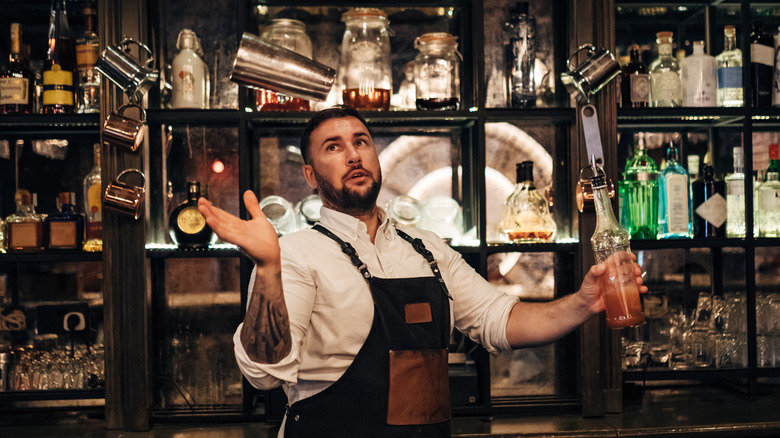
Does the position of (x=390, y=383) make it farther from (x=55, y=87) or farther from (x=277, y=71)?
(x=55, y=87)

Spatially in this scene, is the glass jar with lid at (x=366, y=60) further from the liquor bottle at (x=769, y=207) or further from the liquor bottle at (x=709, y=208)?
the liquor bottle at (x=769, y=207)

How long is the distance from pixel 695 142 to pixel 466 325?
4.94ft

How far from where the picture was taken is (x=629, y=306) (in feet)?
5.18

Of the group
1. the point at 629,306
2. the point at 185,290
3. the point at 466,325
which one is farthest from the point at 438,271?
the point at 185,290

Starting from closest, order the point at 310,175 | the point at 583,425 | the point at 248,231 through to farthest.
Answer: the point at 248,231, the point at 310,175, the point at 583,425

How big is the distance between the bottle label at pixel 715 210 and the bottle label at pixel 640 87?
1.47 ft

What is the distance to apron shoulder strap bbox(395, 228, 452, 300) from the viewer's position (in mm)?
1826

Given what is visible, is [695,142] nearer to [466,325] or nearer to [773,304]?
[773,304]

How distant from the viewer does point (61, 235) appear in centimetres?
233

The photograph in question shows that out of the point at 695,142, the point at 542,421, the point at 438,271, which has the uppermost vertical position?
the point at 695,142

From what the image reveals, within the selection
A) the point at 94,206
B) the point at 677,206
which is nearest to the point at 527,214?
the point at 677,206

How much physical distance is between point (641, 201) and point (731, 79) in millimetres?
560

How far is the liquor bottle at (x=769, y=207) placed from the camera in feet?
8.29

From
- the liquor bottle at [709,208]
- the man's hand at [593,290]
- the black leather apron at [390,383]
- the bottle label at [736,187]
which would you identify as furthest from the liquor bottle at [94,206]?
the bottle label at [736,187]
